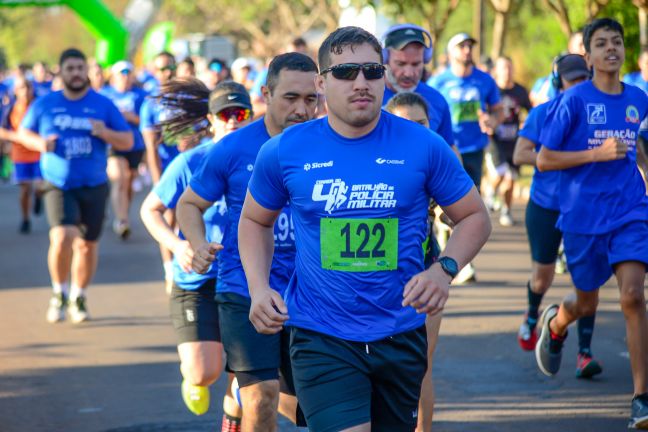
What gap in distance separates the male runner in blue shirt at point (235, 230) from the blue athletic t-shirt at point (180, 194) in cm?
64

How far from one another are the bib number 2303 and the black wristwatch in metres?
0.19

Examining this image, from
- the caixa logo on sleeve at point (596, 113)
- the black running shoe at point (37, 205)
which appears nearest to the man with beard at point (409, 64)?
the caixa logo on sleeve at point (596, 113)

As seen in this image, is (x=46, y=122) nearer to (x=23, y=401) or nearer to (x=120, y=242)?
(x=23, y=401)

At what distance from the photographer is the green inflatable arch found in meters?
31.9

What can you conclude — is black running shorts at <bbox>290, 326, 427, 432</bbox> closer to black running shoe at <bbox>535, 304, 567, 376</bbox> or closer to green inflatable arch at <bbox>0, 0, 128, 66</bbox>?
black running shoe at <bbox>535, 304, 567, 376</bbox>

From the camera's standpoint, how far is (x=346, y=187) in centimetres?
438

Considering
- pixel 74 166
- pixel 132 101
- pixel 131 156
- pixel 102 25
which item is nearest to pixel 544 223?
pixel 74 166

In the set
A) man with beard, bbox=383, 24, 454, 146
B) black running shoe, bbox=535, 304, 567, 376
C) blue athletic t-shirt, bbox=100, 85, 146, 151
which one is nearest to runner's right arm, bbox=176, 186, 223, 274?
man with beard, bbox=383, 24, 454, 146

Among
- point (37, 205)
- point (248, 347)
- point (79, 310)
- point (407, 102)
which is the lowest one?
point (79, 310)

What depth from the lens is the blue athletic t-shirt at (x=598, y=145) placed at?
701 centimetres

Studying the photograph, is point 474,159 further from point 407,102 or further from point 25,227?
point 25,227

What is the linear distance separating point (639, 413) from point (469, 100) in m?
6.97

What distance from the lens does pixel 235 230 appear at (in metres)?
5.64

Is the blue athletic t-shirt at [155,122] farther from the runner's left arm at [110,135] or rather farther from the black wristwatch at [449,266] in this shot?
the black wristwatch at [449,266]
